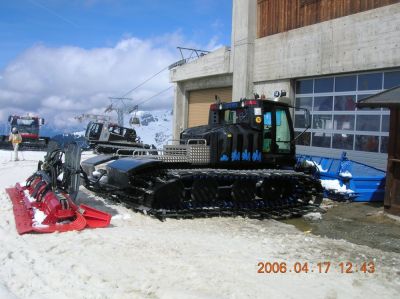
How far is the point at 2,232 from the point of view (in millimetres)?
6363

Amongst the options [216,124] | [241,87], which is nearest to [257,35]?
[241,87]

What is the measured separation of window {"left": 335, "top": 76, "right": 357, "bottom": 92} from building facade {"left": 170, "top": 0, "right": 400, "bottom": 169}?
0.03m

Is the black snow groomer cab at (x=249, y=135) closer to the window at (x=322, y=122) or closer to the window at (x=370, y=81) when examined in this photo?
the window at (x=370, y=81)

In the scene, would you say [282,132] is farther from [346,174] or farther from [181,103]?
[181,103]

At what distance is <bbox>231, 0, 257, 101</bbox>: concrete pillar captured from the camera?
1852 cm

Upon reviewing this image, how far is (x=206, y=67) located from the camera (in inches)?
870

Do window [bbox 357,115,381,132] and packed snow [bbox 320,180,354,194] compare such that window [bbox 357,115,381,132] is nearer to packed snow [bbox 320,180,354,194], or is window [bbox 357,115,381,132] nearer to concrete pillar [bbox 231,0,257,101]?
packed snow [bbox 320,180,354,194]

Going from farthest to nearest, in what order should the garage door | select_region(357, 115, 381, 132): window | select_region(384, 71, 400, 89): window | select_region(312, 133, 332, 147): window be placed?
the garage door → select_region(312, 133, 332, 147): window → select_region(357, 115, 381, 132): window → select_region(384, 71, 400, 89): window

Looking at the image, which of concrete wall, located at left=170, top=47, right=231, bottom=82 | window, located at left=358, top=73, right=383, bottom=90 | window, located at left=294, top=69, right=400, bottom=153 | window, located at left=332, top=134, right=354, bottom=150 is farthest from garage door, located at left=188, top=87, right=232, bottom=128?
window, located at left=358, top=73, right=383, bottom=90

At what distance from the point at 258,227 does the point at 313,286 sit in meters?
3.25

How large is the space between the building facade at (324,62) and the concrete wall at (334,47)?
3 centimetres

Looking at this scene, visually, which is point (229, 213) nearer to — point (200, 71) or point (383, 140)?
point (383, 140)

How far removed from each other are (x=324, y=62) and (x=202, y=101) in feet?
31.9

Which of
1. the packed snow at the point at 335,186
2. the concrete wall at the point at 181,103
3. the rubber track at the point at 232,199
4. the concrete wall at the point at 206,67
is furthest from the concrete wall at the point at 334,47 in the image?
the concrete wall at the point at 181,103
